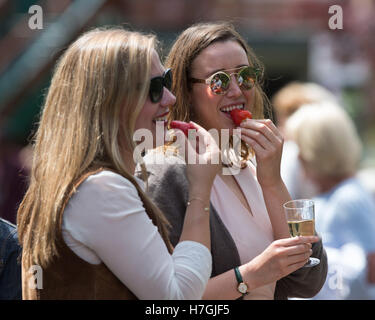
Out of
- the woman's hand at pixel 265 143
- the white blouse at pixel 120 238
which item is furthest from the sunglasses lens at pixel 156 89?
the woman's hand at pixel 265 143

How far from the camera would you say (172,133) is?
230 centimetres

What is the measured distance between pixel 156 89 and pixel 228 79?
538 millimetres

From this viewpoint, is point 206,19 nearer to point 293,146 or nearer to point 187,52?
point 293,146

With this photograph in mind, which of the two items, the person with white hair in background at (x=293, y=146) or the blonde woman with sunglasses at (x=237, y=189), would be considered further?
the person with white hair in background at (x=293, y=146)

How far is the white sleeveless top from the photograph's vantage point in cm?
249

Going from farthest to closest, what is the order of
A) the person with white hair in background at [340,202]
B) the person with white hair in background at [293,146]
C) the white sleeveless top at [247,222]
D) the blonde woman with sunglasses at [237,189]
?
the person with white hair in background at [293,146] < the person with white hair in background at [340,202] < the white sleeveless top at [247,222] < the blonde woman with sunglasses at [237,189]

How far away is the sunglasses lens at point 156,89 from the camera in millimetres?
2125

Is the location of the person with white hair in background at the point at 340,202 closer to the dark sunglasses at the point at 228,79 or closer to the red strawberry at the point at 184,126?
the dark sunglasses at the point at 228,79

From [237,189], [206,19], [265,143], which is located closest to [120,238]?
[265,143]

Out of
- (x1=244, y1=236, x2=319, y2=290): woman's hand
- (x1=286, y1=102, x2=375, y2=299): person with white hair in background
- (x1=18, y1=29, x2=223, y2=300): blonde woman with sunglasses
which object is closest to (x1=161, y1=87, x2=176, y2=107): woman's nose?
(x1=18, y1=29, x2=223, y2=300): blonde woman with sunglasses

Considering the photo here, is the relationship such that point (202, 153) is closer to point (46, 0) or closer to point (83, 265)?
point (83, 265)

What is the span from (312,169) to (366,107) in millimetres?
10124

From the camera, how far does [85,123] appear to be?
6.63ft

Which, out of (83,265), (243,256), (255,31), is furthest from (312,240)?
(255,31)
